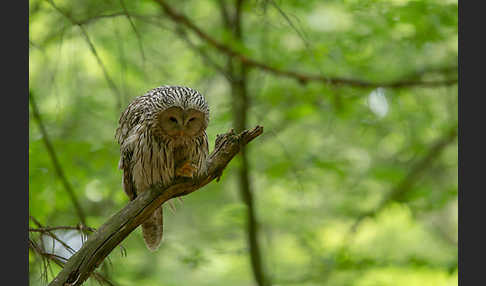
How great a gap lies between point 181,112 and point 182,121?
1.8 inches

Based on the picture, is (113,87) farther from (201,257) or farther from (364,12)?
(364,12)

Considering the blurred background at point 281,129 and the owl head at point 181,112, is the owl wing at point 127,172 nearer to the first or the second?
the owl head at point 181,112

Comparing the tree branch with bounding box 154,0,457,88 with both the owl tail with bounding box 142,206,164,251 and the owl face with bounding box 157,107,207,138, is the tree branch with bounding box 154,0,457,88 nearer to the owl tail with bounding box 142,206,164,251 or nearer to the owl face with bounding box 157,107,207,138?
the owl face with bounding box 157,107,207,138

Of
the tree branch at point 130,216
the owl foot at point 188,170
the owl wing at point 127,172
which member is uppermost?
the owl wing at point 127,172

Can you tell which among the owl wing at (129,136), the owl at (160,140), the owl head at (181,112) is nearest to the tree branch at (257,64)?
the owl wing at (129,136)

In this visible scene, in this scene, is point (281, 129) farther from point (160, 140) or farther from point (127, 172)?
Answer: point (160, 140)

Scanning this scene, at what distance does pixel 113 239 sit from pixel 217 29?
3.76 m

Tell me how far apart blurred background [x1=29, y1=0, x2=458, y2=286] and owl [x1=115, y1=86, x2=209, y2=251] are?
614 millimetres

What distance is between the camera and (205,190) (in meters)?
6.38

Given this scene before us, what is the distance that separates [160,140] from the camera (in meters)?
2.85

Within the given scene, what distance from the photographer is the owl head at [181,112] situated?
2.55 metres

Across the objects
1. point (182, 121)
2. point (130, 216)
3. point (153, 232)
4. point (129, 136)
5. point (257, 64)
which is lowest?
point (130, 216)

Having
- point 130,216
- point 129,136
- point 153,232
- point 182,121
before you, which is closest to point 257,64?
point 129,136

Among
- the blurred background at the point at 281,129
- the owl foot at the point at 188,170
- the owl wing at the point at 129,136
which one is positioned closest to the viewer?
the owl foot at the point at 188,170
